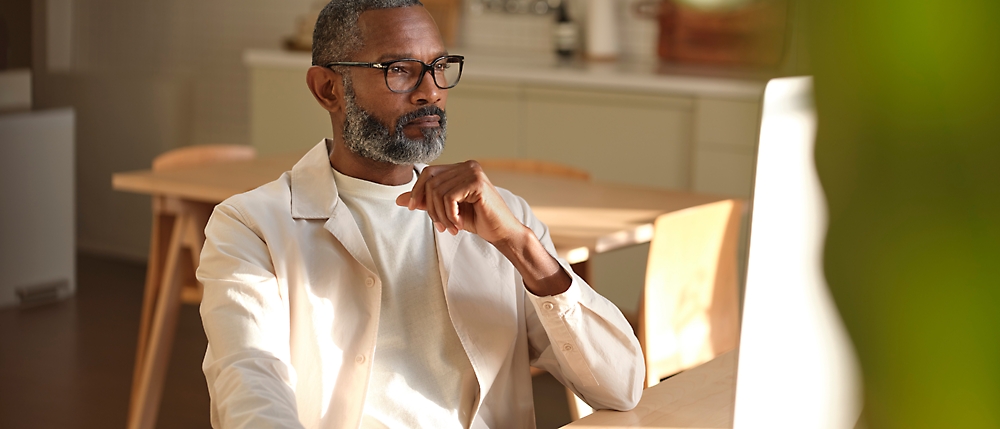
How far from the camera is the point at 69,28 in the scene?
5.67 metres

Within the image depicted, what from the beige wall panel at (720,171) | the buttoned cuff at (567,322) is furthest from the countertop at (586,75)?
the buttoned cuff at (567,322)

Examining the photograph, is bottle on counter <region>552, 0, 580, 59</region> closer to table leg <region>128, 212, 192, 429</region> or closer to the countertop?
the countertop

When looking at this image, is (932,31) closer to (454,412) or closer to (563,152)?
(454,412)

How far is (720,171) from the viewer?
3.69 metres

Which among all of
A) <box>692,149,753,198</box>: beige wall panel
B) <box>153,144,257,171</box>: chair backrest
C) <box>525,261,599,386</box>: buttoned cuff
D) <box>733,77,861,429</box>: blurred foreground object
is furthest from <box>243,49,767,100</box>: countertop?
<box>733,77,861,429</box>: blurred foreground object

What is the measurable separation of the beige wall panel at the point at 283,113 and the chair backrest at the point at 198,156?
3.78ft

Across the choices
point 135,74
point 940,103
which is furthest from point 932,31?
point 135,74

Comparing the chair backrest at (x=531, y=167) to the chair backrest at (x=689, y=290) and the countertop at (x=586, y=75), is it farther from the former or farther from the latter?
the chair backrest at (x=689, y=290)

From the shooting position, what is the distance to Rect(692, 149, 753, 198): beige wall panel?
143 inches

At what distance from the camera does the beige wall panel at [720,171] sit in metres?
3.63

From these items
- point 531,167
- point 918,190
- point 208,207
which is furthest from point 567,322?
point 531,167

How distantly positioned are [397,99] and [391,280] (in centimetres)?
25

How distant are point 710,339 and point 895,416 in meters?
2.26

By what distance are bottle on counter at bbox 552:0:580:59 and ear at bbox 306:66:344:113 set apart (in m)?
3.07
